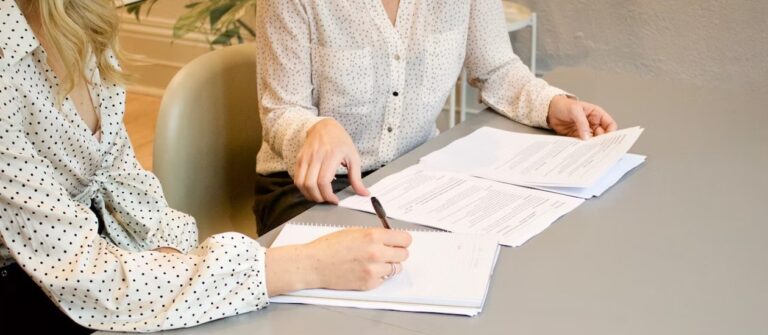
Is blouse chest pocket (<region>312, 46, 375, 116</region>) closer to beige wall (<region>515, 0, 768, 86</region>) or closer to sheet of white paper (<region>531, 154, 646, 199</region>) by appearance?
sheet of white paper (<region>531, 154, 646, 199</region>)

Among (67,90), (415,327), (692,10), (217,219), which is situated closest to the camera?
(415,327)

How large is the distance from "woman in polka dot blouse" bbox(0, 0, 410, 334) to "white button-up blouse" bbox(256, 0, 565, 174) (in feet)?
1.24

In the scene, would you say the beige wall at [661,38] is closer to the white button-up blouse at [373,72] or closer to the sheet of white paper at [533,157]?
the white button-up blouse at [373,72]

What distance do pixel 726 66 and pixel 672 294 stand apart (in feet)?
5.61

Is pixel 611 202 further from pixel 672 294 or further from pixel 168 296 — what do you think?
pixel 168 296

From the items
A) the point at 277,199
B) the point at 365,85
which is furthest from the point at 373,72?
the point at 277,199

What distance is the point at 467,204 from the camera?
126 centimetres

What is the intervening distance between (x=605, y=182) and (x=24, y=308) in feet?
2.74

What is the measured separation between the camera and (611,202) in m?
1.27

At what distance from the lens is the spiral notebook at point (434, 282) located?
99 centimetres

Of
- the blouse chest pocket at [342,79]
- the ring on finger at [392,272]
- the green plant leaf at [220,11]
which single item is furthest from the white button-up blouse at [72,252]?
the green plant leaf at [220,11]

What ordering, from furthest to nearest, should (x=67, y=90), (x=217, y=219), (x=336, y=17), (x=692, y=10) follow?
(x=692, y=10) < (x=217, y=219) < (x=336, y=17) < (x=67, y=90)

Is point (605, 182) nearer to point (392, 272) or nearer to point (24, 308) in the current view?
point (392, 272)

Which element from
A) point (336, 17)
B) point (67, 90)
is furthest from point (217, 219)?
point (67, 90)
